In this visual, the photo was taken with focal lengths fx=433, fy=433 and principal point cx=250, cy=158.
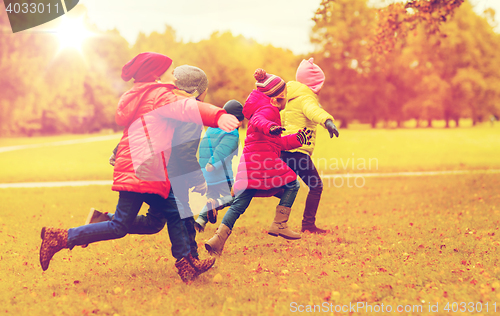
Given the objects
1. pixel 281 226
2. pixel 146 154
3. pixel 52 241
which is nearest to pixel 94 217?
pixel 52 241

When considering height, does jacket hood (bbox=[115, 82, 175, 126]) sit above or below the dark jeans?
above

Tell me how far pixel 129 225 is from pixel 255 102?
1928 millimetres

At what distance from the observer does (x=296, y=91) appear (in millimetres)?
5539

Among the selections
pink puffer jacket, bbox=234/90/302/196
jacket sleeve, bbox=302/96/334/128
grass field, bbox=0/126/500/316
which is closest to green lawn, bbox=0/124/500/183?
grass field, bbox=0/126/500/316

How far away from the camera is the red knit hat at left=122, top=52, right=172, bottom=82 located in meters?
3.89

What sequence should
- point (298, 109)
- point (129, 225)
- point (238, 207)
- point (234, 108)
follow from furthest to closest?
point (234, 108) → point (298, 109) → point (238, 207) → point (129, 225)

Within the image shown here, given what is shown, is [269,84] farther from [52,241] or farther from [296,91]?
[52,241]

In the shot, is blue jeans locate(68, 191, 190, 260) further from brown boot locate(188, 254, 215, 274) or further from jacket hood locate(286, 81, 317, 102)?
jacket hood locate(286, 81, 317, 102)

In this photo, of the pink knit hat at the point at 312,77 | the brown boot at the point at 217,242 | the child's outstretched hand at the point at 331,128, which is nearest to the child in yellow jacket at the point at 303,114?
the pink knit hat at the point at 312,77

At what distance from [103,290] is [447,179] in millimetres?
10927

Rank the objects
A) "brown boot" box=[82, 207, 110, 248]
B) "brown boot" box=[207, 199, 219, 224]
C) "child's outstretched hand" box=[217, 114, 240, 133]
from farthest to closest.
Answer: "brown boot" box=[207, 199, 219, 224], "brown boot" box=[82, 207, 110, 248], "child's outstretched hand" box=[217, 114, 240, 133]

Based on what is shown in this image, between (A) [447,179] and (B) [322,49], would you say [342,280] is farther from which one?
(B) [322,49]

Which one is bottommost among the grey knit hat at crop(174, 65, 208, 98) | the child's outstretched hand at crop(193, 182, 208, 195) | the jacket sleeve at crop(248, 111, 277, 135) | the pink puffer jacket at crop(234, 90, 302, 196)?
the child's outstretched hand at crop(193, 182, 208, 195)

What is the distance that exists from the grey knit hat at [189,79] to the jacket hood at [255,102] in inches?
23.4
